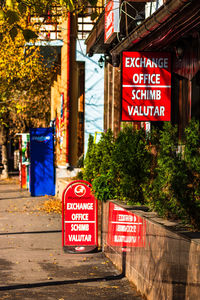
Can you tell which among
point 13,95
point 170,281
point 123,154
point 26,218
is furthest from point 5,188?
point 170,281

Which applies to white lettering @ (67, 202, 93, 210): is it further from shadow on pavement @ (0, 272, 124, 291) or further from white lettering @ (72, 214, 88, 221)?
shadow on pavement @ (0, 272, 124, 291)

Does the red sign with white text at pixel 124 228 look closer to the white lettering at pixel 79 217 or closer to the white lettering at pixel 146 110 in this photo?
the white lettering at pixel 79 217

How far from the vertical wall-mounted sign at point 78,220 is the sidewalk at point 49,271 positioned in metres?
0.23

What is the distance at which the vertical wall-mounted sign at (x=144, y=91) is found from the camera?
11.1m

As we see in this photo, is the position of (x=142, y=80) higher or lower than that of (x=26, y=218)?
higher

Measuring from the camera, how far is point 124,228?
8594mm

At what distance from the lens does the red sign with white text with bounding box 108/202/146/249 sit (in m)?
7.58

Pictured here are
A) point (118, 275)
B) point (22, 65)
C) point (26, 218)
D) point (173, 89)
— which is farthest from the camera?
point (22, 65)

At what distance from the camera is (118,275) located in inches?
335

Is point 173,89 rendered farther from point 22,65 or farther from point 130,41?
point 22,65

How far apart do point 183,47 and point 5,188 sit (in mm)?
17611

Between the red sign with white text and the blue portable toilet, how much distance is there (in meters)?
12.8

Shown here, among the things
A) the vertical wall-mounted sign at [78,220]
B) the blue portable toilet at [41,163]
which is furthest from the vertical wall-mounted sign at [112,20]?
the blue portable toilet at [41,163]

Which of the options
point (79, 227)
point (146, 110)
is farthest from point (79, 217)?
point (146, 110)
